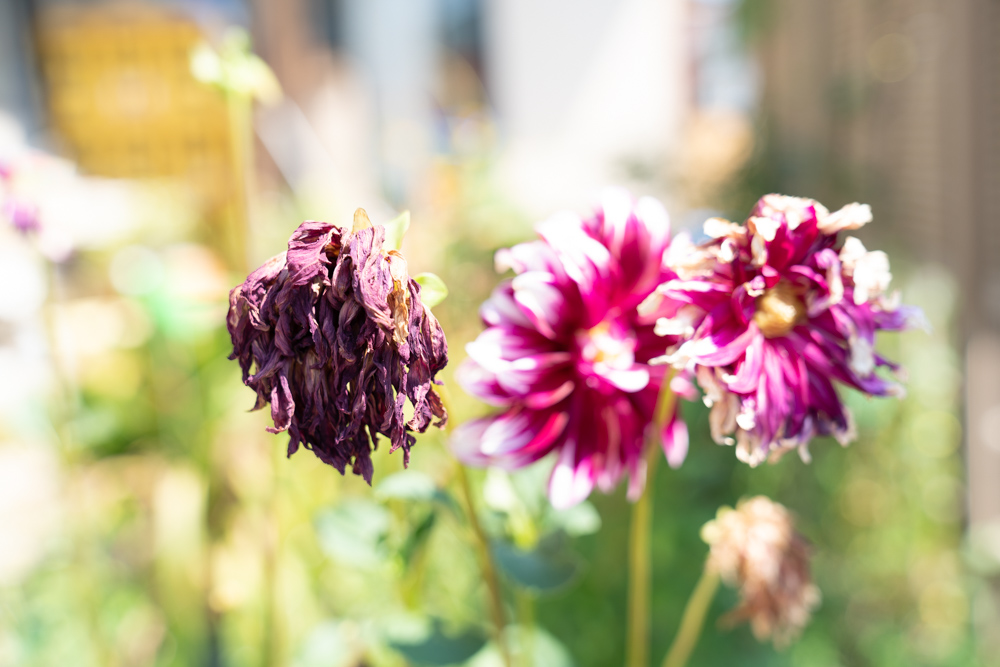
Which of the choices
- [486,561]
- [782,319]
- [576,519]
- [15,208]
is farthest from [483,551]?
[15,208]

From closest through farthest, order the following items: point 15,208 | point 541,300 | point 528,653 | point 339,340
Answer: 1. point 339,340
2. point 541,300
3. point 528,653
4. point 15,208

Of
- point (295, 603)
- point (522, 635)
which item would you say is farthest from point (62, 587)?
point (522, 635)

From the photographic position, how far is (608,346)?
0.44m

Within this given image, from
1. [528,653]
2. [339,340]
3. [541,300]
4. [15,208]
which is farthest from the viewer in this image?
[15,208]

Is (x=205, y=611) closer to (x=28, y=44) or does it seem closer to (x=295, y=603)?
(x=295, y=603)

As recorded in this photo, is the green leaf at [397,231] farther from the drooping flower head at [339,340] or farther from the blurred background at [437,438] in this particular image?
the blurred background at [437,438]

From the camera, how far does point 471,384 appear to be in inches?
16.7

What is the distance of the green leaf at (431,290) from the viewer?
0.36 m

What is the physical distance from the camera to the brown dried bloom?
0.45 metres

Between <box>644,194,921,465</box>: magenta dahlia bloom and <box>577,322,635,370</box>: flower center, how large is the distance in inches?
2.1

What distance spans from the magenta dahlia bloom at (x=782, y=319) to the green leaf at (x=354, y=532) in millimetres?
280

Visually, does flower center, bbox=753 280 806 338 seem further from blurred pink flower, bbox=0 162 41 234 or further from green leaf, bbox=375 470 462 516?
blurred pink flower, bbox=0 162 41 234

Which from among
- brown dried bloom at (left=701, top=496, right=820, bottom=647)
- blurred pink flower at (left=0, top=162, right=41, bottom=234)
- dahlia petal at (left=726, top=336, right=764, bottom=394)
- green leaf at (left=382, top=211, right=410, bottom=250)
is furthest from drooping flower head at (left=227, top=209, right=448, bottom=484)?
blurred pink flower at (left=0, top=162, right=41, bottom=234)

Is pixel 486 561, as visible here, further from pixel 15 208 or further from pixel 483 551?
pixel 15 208
